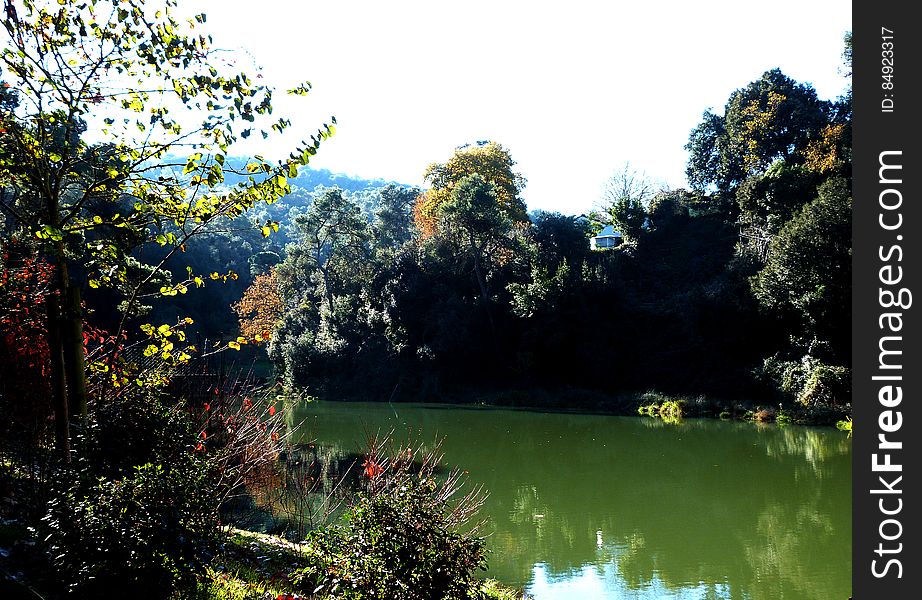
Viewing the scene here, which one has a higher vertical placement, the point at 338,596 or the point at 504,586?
the point at 338,596

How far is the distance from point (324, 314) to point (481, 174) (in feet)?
37.0

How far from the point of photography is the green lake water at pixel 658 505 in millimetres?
8586

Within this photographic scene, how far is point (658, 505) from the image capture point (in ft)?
41.1

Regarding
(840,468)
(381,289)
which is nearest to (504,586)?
(840,468)

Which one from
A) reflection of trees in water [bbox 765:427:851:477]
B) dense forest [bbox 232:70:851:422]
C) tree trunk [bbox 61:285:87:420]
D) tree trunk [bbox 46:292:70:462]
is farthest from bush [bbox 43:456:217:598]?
dense forest [bbox 232:70:851:422]

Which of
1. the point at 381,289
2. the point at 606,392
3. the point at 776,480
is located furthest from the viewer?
the point at 381,289

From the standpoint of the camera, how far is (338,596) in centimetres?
422

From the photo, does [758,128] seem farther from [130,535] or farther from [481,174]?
[130,535]

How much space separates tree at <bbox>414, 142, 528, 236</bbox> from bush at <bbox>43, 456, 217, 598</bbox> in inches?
1294

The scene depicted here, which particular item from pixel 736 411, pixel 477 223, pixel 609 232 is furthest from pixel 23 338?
pixel 609 232

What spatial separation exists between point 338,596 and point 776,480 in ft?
40.6

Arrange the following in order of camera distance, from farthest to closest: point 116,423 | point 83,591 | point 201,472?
1. point 116,423
2. point 201,472
3. point 83,591

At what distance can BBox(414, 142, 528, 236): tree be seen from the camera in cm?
3728
